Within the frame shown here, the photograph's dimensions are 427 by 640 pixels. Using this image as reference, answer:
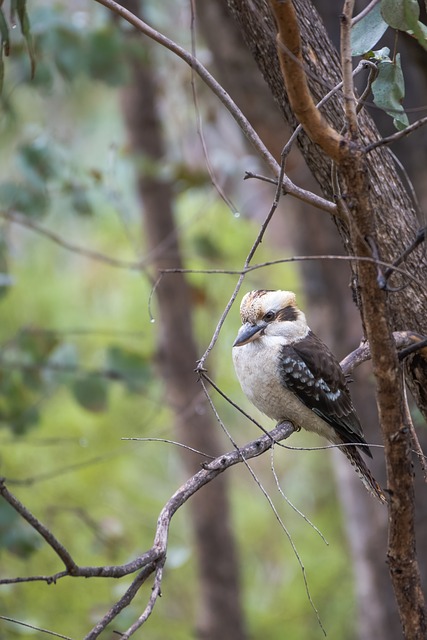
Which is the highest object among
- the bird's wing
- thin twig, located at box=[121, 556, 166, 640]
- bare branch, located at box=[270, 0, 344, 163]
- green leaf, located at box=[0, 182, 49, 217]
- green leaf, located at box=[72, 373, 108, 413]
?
green leaf, located at box=[0, 182, 49, 217]

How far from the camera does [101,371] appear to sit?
3.91m

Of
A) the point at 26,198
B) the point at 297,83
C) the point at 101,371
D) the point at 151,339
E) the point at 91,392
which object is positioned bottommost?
the point at 297,83

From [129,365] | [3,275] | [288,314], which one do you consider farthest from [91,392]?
[288,314]

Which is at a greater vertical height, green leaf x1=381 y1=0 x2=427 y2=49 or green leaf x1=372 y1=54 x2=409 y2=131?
→ green leaf x1=381 y1=0 x2=427 y2=49

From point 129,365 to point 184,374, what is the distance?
3.13ft

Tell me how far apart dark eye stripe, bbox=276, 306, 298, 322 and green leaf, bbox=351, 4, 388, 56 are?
46.2 inches

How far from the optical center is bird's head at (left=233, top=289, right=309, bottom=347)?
2703mm

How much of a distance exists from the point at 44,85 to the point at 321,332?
6.70 ft

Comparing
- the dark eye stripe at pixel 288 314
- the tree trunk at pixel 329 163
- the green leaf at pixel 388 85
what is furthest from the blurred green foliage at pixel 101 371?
the green leaf at pixel 388 85

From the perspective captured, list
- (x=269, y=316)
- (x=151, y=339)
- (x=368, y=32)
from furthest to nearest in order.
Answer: (x=151, y=339) → (x=269, y=316) → (x=368, y=32)

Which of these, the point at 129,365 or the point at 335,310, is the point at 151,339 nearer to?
the point at 335,310

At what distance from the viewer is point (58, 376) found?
381 cm

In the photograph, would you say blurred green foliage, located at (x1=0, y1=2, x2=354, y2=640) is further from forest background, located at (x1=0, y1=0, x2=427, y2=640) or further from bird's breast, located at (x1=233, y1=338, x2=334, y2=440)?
bird's breast, located at (x1=233, y1=338, x2=334, y2=440)

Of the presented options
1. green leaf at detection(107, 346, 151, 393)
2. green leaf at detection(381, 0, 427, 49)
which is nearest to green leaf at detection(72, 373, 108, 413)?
green leaf at detection(107, 346, 151, 393)
